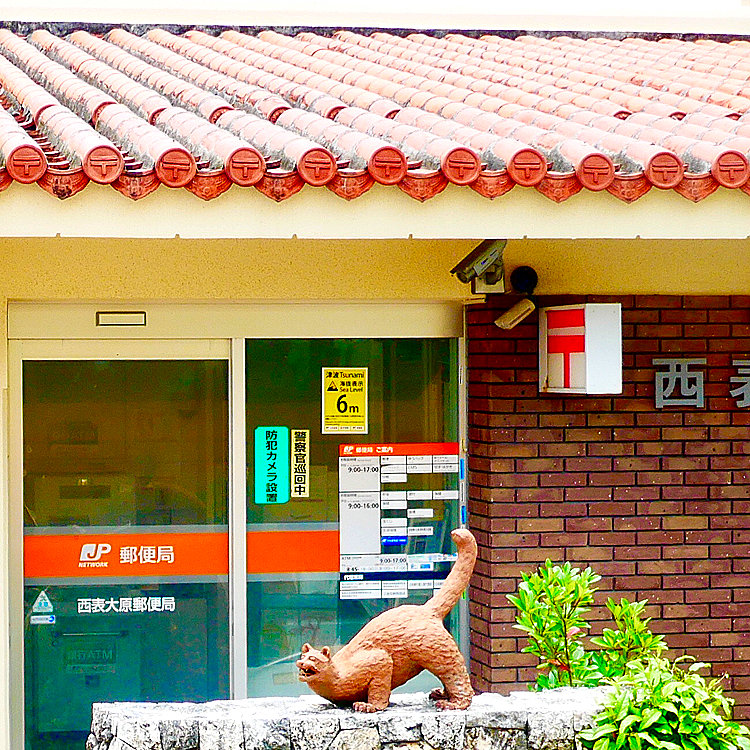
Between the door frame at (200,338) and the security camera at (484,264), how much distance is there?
0.48 metres

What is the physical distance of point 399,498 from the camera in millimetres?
7219

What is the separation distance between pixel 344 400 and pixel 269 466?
22.2 inches

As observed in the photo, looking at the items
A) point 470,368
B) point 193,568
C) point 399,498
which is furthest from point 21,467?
point 470,368

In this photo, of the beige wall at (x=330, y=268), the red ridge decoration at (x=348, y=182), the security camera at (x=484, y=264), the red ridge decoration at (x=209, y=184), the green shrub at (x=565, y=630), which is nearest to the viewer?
the red ridge decoration at (x=209, y=184)

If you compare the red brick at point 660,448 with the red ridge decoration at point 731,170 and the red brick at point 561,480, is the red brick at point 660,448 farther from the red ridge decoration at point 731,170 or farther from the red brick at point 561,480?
the red ridge decoration at point 731,170

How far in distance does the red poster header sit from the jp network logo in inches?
55.9

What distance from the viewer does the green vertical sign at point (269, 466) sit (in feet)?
23.2

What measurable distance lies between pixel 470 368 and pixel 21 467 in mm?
2546

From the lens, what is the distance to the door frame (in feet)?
22.7

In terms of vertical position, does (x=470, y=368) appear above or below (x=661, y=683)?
above

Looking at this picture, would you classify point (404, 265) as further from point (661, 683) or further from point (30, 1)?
point (30, 1)

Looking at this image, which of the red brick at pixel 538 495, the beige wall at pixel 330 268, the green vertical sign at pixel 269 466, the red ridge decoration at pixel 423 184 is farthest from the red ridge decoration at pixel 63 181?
the red brick at pixel 538 495

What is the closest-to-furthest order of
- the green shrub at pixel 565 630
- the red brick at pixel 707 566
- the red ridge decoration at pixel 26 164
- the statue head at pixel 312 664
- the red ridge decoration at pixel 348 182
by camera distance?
the statue head at pixel 312 664 → the red ridge decoration at pixel 26 164 → the red ridge decoration at pixel 348 182 → the green shrub at pixel 565 630 → the red brick at pixel 707 566

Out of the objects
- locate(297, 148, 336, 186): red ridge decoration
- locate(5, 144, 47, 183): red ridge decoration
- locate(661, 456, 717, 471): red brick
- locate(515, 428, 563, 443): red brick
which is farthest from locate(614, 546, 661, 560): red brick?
locate(5, 144, 47, 183): red ridge decoration
